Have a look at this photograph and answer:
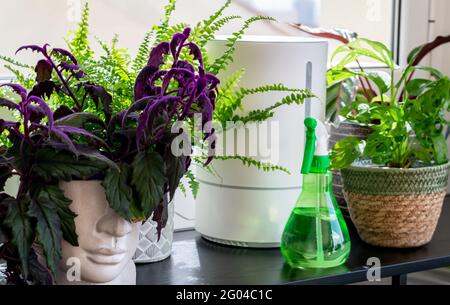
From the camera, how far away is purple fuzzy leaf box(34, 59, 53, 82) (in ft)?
3.08

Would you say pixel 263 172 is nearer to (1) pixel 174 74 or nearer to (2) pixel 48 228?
(1) pixel 174 74

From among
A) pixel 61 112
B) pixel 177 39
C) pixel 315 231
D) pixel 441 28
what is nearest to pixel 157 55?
pixel 177 39

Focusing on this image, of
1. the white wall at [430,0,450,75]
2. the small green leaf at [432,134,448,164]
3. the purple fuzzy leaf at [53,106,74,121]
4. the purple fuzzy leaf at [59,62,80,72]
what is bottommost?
the small green leaf at [432,134,448,164]

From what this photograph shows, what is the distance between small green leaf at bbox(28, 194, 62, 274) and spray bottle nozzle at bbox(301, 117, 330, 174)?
415mm

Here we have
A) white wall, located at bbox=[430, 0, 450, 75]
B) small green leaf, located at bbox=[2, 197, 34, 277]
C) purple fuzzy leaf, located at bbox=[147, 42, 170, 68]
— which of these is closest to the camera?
small green leaf, located at bbox=[2, 197, 34, 277]

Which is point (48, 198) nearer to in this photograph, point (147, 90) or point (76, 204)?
point (76, 204)

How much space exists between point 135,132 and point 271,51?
0.34 metres

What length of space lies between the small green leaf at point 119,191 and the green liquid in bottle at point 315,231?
1.05 ft

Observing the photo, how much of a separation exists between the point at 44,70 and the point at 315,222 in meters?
0.44

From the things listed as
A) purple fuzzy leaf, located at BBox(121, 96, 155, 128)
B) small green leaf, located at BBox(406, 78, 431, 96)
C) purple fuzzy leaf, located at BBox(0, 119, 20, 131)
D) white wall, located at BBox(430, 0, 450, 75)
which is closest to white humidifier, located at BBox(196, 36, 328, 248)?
small green leaf, located at BBox(406, 78, 431, 96)

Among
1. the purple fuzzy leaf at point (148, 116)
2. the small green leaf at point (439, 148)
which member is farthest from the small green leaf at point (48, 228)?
the small green leaf at point (439, 148)

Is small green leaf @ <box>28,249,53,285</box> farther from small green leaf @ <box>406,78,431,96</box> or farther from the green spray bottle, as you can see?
small green leaf @ <box>406,78,431,96</box>

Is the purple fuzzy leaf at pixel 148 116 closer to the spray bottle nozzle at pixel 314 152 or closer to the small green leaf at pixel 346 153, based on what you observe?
the spray bottle nozzle at pixel 314 152

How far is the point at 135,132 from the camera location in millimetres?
869
